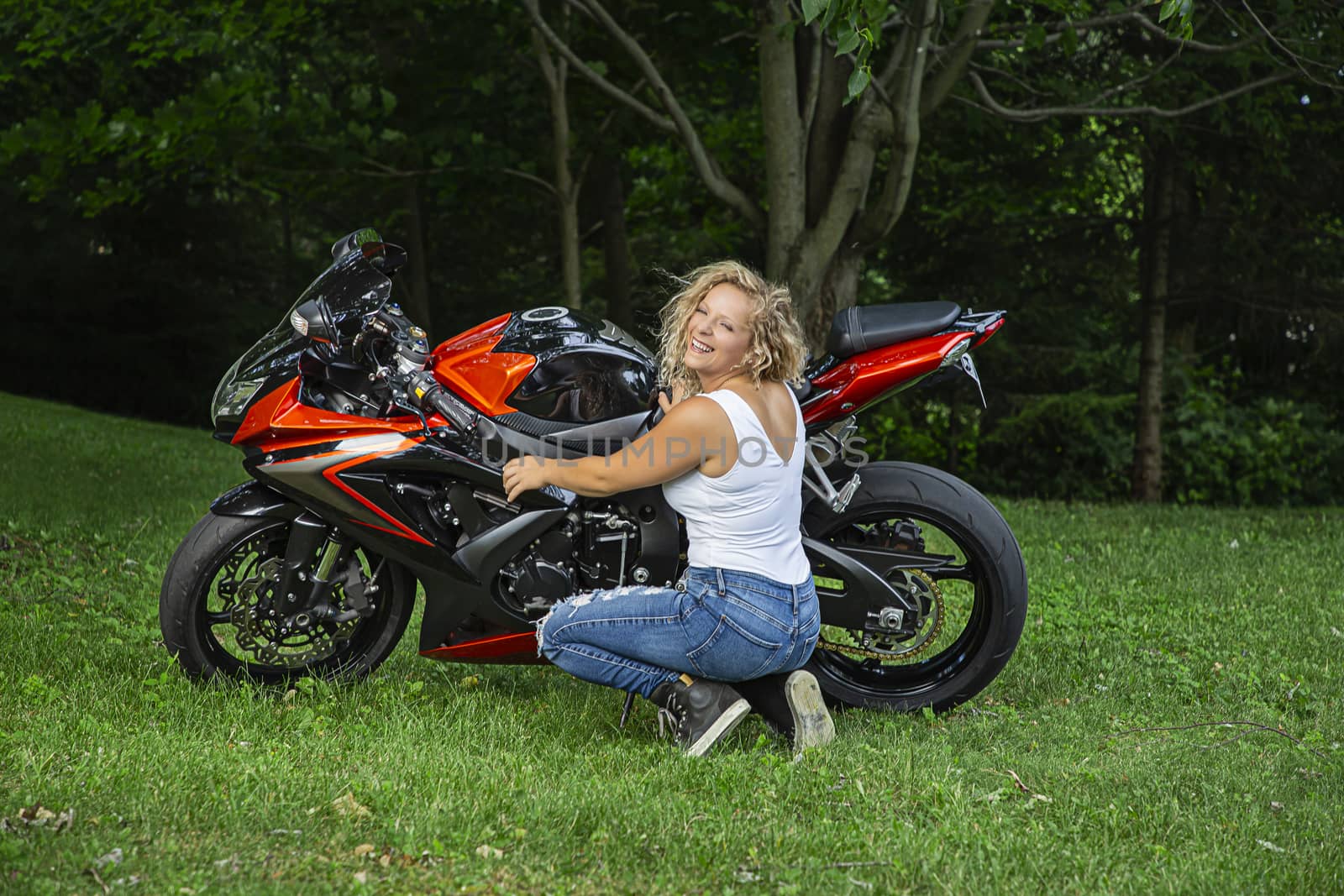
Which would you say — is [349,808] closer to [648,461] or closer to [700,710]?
[700,710]

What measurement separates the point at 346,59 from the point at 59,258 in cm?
575

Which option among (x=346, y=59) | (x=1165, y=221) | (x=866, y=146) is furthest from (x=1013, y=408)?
(x=346, y=59)

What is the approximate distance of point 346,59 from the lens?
19.8 m

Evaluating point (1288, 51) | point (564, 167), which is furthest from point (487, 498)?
point (564, 167)

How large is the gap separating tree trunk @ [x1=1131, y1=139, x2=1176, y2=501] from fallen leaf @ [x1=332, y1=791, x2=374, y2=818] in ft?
34.9

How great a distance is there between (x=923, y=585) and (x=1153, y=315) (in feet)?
29.5

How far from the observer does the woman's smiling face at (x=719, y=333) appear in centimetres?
347

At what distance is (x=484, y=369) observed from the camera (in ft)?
12.3

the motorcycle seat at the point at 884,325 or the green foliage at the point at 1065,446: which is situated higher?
the motorcycle seat at the point at 884,325

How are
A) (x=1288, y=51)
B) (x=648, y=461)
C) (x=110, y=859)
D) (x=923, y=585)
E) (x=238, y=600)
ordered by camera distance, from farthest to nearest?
1. (x=1288, y=51)
2. (x=923, y=585)
3. (x=238, y=600)
4. (x=648, y=461)
5. (x=110, y=859)

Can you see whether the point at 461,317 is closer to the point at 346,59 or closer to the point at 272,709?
the point at 346,59

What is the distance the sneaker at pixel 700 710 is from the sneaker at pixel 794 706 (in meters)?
0.08

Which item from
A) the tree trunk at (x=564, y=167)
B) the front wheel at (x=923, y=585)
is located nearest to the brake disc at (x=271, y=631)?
the front wheel at (x=923, y=585)

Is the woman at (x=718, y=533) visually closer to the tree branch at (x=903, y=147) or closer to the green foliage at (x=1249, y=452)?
the tree branch at (x=903, y=147)
